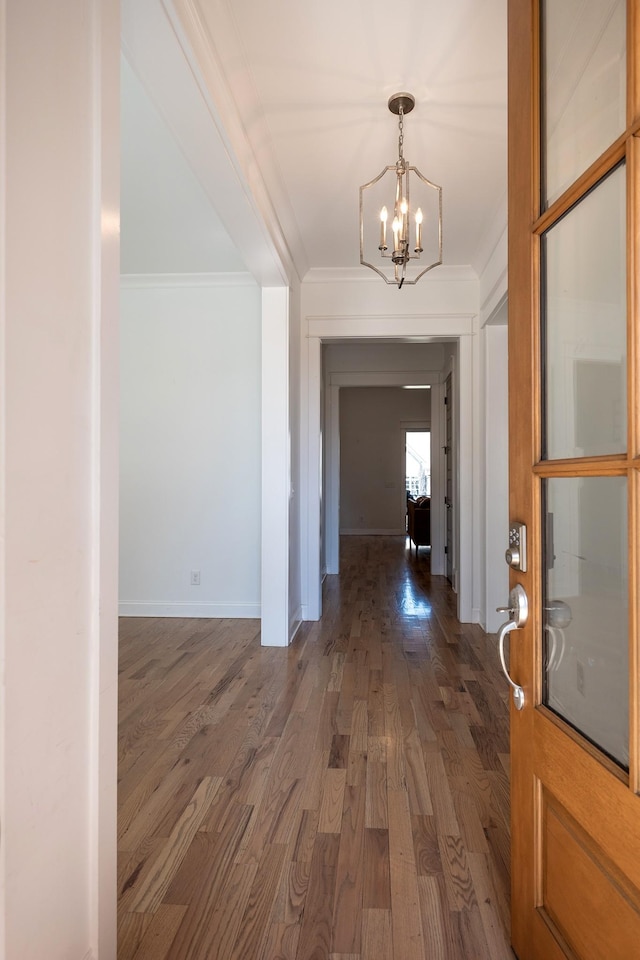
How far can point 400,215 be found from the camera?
2.40 meters

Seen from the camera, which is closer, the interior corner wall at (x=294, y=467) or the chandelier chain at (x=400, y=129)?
the chandelier chain at (x=400, y=129)

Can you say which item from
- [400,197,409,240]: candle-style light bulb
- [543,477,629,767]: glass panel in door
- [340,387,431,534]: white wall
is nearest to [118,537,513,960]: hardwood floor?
[543,477,629,767]: glass panel in door

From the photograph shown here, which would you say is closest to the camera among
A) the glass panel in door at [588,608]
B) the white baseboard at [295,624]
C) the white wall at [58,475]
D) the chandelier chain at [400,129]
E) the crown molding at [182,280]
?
the white wall at [58,475]

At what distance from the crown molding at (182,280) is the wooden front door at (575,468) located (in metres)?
3.64

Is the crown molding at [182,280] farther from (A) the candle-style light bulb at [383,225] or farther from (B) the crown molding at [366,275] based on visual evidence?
(A) the candle-style light bulb at [383,225]

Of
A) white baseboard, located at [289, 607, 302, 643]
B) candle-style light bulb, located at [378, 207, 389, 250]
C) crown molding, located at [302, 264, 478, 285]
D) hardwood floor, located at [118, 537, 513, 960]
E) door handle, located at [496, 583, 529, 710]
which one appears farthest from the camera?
crown molding, located at [302, 264, 478, 285]

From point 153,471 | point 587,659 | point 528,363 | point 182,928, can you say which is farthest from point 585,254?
point 153,471

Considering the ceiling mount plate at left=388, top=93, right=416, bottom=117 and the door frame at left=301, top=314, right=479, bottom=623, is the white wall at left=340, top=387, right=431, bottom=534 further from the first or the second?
the ceiling mount plate at left=388, top=93, right=416, bottom=117

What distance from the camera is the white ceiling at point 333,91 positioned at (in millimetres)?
1961

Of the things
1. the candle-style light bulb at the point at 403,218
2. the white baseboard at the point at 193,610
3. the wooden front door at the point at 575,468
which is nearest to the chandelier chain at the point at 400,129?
the candle-style light bulb at the point at 403,218

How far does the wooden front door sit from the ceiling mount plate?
124cm

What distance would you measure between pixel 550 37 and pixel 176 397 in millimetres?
4054

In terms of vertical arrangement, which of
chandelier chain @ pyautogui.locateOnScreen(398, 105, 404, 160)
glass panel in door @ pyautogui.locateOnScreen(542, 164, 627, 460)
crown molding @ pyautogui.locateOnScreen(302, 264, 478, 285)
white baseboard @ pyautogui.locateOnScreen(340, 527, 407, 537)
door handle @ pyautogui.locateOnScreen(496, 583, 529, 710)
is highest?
crown molding @ pyautogui.locateOnScreen(302, 264, 478, 285)

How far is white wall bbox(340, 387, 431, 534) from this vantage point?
11.6m
